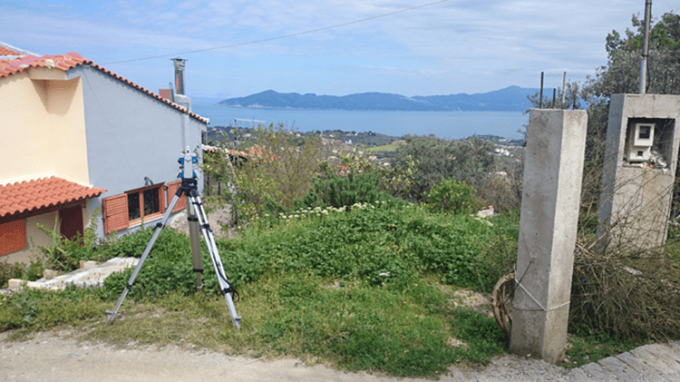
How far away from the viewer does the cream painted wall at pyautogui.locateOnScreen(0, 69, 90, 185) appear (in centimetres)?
1101

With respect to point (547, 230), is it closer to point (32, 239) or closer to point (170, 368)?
point (170, 368)

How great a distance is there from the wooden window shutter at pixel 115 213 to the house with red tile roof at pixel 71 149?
3 cm

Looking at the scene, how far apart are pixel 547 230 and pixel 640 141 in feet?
14.3

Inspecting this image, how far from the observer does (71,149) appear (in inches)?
483

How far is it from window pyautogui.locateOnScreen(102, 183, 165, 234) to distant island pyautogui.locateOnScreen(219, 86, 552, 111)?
173 ft

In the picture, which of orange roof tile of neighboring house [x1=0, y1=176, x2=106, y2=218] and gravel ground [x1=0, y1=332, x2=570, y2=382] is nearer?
gravel ground [x1=0, y1=332, x2=570, y2=382]

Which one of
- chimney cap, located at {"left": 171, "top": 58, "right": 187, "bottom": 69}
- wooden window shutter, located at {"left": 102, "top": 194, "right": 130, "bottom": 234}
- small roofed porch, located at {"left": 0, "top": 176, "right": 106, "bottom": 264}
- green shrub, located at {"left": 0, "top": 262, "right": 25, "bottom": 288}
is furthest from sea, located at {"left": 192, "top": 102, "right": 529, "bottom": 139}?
green shrub, located at {"left": 0, "top": 262, "right": 25, "bottom": 288}

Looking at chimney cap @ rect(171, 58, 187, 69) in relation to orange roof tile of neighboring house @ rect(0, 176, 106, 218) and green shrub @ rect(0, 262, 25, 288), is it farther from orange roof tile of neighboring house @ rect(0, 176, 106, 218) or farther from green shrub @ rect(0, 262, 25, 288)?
green shrub @ rect(0, 262, 25, 288)

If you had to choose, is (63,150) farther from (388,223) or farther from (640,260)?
(640,260)

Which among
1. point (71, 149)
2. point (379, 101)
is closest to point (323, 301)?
point (71, 149)

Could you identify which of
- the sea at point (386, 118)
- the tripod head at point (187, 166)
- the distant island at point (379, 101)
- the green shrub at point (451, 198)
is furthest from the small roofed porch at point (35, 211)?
the distant island at point (379, 101)

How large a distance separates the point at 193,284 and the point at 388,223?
3.67 meters

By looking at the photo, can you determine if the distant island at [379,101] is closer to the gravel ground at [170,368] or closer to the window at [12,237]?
the window at [12,237]

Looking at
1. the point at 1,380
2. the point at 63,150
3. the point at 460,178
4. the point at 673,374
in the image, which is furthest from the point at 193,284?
the point at 460,178
